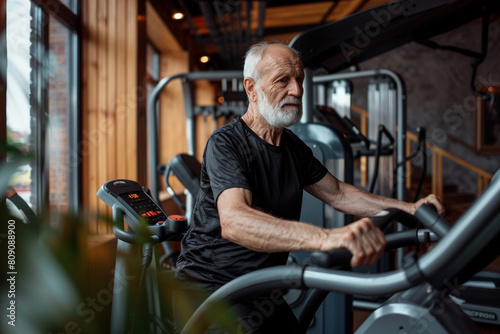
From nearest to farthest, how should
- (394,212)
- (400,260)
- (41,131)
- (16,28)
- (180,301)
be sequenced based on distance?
(394,212), (180,301), (16,28), (41,131), (400,260)

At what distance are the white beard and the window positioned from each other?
1112 millimetres

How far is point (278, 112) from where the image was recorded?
53.7 inches

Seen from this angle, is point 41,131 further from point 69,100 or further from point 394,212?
point 394,212

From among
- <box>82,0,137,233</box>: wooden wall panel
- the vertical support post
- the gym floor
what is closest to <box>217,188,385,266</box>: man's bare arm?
the vertical support post

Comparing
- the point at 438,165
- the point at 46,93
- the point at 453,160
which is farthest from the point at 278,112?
the point at 453,160

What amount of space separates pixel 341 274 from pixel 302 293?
4.77 ft

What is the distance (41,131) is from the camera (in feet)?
8.19

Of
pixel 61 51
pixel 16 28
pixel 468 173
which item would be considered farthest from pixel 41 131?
pixel 468 173

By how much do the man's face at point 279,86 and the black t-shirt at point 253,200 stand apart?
3.4 inches

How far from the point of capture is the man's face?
136 centimetres

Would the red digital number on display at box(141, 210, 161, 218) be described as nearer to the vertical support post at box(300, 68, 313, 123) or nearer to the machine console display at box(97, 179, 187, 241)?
the machine console display at box(97, 179, 187, 241)

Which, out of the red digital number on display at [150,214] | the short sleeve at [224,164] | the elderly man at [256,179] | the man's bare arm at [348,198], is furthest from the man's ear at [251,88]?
the red digital number on display at [150,214]

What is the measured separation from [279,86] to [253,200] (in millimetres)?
357

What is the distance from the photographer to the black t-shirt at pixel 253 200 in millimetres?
1296
